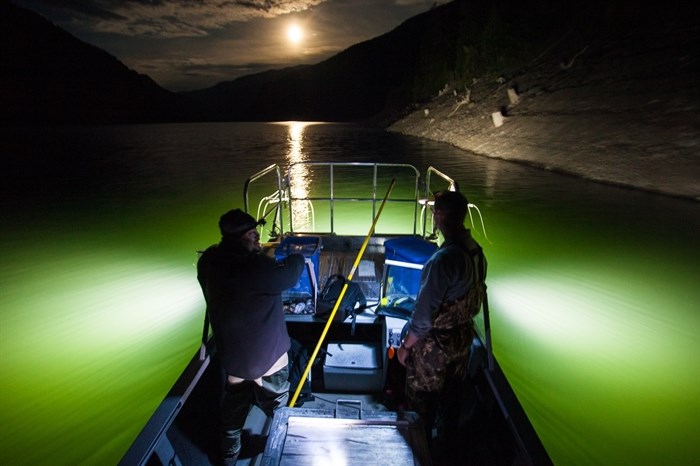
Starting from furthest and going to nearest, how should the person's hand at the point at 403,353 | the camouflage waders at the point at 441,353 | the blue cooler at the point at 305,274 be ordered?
the blue cooler at the point at 305,274 < the person's hand at the point at 403,353 < the camouflage waders at the point at 441,353

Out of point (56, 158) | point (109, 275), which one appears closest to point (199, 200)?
point (109, 275)

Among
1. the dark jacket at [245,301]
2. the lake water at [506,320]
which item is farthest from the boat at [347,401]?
the lake water at [506,320]

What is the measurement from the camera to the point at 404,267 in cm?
444

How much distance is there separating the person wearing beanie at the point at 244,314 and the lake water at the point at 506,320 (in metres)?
2.79

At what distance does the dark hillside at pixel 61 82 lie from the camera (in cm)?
12365

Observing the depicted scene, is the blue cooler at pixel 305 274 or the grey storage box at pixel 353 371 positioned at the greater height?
the blue cooler at pixel 305 274

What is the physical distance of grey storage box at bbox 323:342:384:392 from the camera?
12.5ft

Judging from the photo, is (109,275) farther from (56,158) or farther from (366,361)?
(56,158)

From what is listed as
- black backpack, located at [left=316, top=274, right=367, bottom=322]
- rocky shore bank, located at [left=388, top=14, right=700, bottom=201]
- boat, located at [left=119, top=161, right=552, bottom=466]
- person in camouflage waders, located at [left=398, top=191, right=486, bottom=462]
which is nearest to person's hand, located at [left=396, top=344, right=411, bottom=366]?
person in camouflage waders, located at [left=398, top=191, right=486, bottom=462]

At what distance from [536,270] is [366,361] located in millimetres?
7546

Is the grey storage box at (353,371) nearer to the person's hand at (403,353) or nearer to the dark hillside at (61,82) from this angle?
the person's hand at (403,353)

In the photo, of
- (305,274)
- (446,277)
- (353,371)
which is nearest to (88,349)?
(305,274)

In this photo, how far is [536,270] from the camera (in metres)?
9.79

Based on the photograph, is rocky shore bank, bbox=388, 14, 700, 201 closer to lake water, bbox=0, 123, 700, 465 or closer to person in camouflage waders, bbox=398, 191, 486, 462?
lake water, bbox=0, 123, 700, 465
